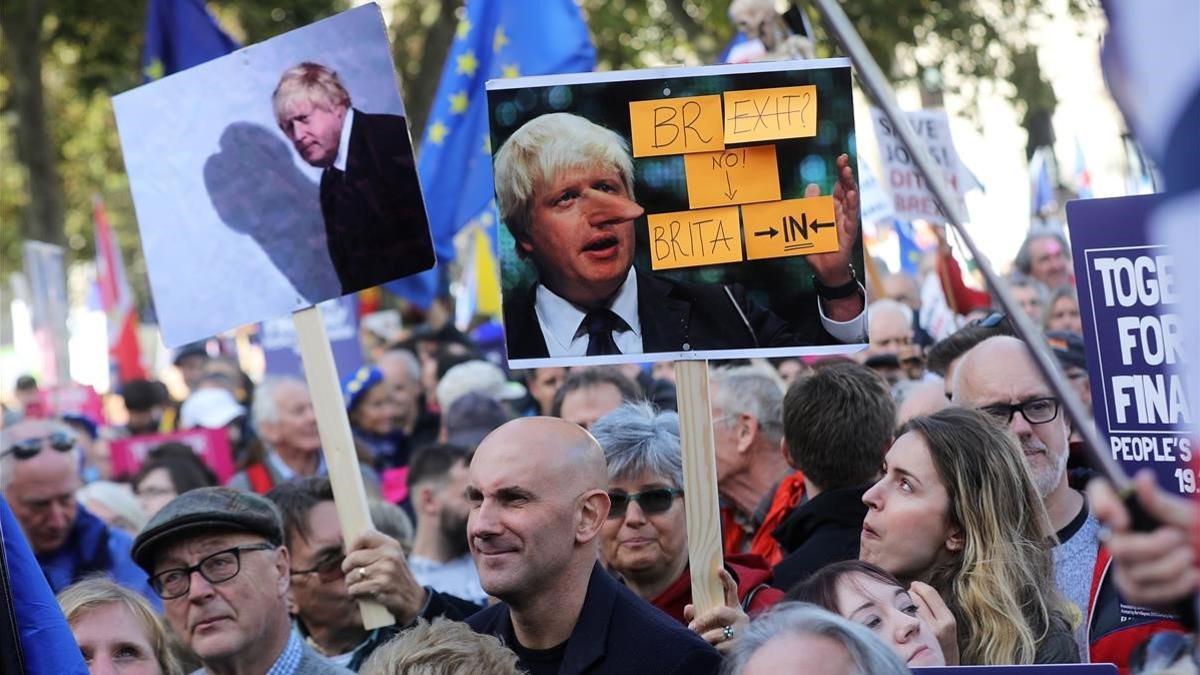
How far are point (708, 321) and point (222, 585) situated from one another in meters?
1.47

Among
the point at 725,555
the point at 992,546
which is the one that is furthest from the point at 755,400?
the point at 992,546

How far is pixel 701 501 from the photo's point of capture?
4.29 metres

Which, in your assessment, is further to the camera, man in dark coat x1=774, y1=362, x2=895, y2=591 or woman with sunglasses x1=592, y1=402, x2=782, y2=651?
man in dark coat x1=774, y1=362, x2=895, y2=591

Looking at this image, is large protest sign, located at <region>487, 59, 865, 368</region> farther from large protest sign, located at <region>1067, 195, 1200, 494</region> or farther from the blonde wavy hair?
large protest sign, located at <region>1067, 195, 1200, 494</region>

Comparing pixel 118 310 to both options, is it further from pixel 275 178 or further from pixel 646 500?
pixel 646 500

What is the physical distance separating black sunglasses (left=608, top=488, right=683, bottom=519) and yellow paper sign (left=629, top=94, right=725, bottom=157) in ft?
3.82

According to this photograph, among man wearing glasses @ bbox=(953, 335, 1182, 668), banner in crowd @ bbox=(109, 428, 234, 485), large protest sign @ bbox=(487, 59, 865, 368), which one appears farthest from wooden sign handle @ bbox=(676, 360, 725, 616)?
banner in crowd @ bbox=(109, 428, 234, 485)

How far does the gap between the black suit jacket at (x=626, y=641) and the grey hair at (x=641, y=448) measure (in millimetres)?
962

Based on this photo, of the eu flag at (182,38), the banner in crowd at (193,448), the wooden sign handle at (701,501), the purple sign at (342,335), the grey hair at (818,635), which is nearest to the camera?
the grey hair at (818,635)

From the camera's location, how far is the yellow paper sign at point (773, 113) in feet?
14.2

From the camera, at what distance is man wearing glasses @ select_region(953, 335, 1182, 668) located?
469cm

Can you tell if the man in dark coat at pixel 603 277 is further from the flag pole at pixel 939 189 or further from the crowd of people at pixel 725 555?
the flag pole at pixel 939 189

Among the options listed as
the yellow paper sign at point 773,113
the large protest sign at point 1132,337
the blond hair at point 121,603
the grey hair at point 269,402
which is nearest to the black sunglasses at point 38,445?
the grey hair at point 269,402

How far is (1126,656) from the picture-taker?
403 centimetres
